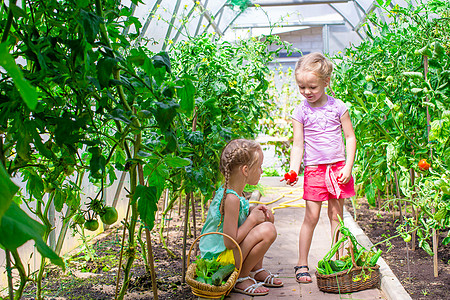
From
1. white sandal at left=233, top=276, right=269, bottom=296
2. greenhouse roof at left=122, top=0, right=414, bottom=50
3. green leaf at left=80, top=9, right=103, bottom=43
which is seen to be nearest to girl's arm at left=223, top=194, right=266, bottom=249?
white sandal at left=233, top=276, right=269, bottom=296

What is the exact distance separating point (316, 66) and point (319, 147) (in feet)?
1.52

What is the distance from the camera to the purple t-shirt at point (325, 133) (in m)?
2.45

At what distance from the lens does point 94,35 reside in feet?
2.93

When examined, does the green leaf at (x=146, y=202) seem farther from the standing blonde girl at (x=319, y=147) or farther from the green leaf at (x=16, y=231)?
the standing blonde girl at (x=319, y=147)

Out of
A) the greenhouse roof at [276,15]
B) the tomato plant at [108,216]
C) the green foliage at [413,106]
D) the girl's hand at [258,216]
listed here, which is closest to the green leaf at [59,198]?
the tomato plant at [108,216]

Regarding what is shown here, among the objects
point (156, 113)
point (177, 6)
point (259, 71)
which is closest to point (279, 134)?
point (177, 6)

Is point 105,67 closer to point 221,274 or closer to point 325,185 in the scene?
point 221,274

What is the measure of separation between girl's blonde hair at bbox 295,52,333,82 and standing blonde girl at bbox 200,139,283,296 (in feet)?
1.80

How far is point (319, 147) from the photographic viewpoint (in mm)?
2469

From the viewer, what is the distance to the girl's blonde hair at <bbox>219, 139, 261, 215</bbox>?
2.17 meters

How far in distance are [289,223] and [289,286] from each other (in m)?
1.60

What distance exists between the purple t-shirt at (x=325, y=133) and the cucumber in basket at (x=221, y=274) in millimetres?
823

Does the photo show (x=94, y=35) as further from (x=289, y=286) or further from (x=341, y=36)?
(x=341, y=36)

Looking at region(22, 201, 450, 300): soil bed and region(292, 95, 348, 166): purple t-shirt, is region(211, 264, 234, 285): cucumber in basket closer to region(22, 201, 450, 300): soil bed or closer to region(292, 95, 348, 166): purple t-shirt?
region(22, 201, 450, 300): soil bed
